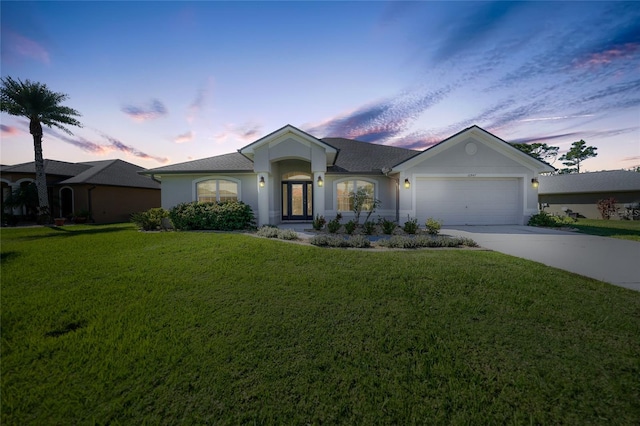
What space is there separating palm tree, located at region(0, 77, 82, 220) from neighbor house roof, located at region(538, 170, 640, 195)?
130ft

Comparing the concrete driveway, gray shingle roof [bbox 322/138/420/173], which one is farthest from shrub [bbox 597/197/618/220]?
gray shingle roof [bbox 322/138/420/173]

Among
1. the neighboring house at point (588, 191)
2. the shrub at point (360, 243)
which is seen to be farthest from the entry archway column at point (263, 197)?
the neighboring house at point (588, 191)

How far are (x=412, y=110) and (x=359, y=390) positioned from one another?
533 inches

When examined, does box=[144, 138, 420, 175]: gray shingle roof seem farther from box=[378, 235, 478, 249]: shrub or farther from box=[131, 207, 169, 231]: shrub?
box=[378, 235, 478, 249]: shrub

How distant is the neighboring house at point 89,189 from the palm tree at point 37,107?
1619 mm

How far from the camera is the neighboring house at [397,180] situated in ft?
38.7

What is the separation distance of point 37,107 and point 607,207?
40.6 meters

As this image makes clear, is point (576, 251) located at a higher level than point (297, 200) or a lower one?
lower

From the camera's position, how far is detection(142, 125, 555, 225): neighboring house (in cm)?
1180

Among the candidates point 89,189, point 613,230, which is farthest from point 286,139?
point 613,230

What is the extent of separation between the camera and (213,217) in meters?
11.4

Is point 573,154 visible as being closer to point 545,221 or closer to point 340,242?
point 545,221

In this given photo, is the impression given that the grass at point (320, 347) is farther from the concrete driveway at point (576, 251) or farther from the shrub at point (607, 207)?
the shrub at point (607, 207)

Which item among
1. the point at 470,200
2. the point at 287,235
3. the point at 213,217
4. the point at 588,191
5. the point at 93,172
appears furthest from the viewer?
the point at 588,191
